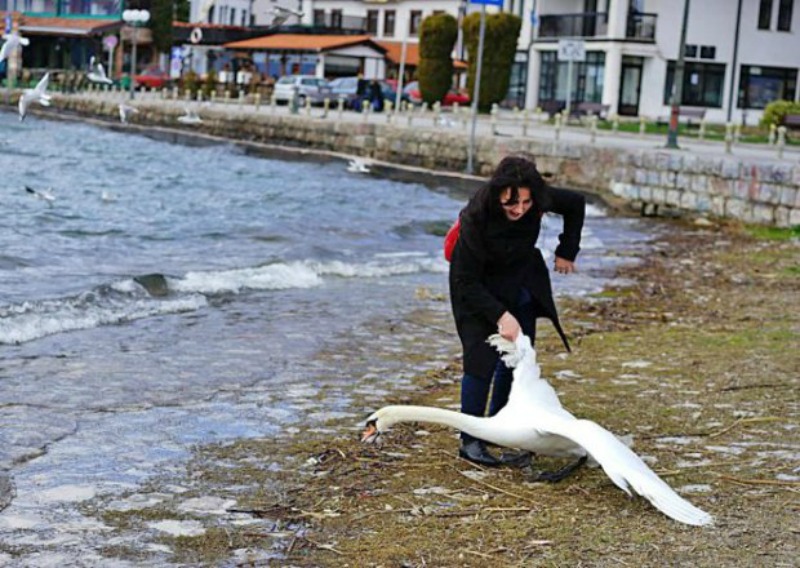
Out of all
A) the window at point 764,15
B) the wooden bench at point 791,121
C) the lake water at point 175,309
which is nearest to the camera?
the lake water at point 175,309

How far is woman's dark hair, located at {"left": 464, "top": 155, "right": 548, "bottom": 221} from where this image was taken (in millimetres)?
5906

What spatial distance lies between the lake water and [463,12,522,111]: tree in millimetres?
18176

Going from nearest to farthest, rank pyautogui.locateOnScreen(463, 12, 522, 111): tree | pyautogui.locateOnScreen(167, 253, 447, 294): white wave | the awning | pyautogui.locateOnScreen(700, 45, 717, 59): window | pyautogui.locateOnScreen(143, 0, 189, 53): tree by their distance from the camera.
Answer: pyautogui.locateOnScreen(167, 253, 447, 294): white wave, pyautogui.locateOnScreen(463, 12, 522, 111): tree, pyautogui.locateOnScreen(700, 45, 717, 59): window, pyautogui.locateOnScreen(143, 0, 189, 53): tree, the awning

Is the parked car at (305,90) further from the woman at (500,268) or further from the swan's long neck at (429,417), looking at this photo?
the swan's long neck at (429,417)

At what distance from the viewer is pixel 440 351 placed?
10102 millimetres

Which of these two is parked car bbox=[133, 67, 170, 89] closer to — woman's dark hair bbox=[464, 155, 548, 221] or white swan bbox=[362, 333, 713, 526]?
woman's dark hair bbox=[464, 155, 548, 221]

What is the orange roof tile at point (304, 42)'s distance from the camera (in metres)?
62.7

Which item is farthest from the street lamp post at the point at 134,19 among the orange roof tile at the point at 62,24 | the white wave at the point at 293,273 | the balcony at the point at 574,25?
the white wave at the point at 293,273

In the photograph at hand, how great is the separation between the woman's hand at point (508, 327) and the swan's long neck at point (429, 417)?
40 cm

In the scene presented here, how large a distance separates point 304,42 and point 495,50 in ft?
64.1

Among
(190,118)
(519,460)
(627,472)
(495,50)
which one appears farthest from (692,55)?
(627,472)

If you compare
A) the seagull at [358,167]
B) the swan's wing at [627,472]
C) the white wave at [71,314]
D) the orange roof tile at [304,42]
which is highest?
the orange roof tile at [304,42]

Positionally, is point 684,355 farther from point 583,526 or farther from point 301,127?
point 301,127

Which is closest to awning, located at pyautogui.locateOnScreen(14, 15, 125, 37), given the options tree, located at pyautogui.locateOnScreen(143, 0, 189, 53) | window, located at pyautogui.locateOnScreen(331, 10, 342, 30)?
tree, located at pyautogui.locateOnScreen(143, 0, 189, 53)
